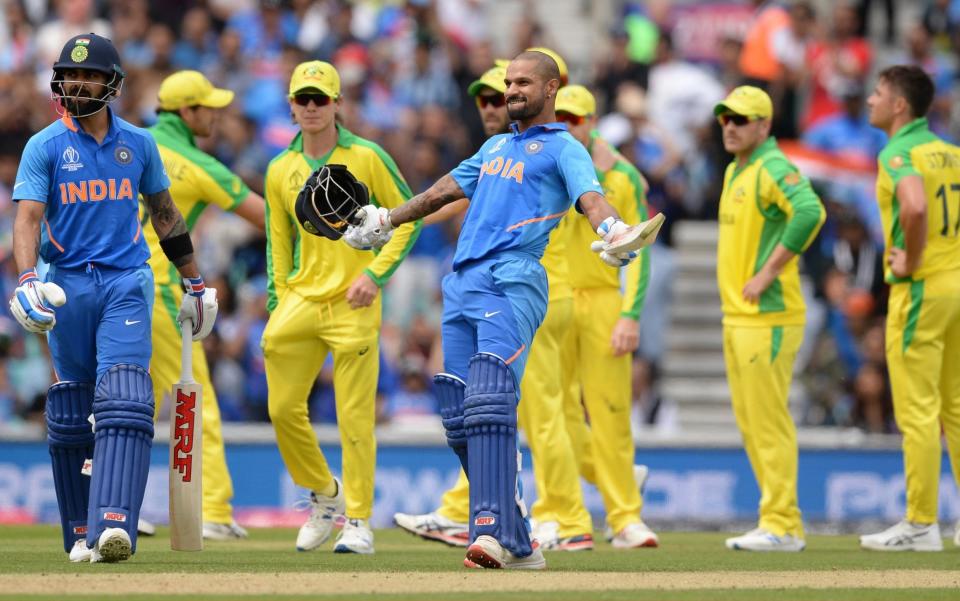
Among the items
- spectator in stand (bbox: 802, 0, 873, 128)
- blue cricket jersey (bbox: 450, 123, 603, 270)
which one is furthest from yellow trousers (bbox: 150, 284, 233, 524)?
spectator in stand (bbox: 802, 0, 873, 128)

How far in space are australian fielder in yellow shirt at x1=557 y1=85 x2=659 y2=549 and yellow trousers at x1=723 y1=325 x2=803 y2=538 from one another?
737 millimetres

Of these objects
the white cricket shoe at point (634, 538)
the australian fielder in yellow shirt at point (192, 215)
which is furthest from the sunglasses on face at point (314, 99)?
the white cricket shoe at point (634, 538)

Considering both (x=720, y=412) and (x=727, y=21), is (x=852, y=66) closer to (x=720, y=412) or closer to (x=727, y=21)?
(x=727, y=21)

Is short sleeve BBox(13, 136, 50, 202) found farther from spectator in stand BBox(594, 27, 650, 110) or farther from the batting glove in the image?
spectator in stand BBox(594, 27, 650, 110)

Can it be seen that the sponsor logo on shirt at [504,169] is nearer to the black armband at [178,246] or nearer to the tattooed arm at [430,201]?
the tattooed arm at [430,201]

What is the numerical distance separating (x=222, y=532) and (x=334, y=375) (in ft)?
5.47

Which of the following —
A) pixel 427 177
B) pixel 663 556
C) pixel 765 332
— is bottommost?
pixel 663 556

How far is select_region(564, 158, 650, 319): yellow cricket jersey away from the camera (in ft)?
36.0

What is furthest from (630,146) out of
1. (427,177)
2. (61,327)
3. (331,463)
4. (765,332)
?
(61,327)

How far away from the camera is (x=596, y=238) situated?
1102cm

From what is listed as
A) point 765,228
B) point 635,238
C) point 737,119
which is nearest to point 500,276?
point 635,238

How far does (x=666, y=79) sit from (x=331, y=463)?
739 cm

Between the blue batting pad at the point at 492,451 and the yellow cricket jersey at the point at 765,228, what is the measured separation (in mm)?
3254

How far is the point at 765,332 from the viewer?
35.4 feet
